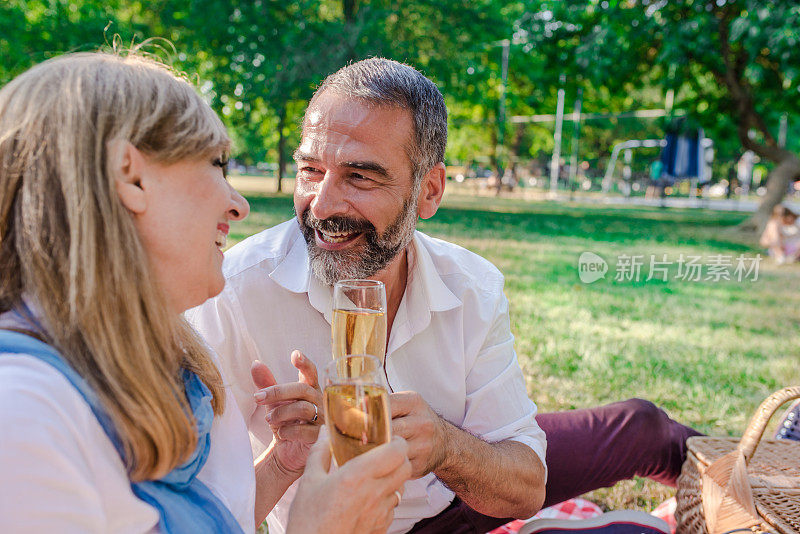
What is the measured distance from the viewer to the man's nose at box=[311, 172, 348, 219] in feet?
7.63

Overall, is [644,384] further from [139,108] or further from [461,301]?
[139,108]

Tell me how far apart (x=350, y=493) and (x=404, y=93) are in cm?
167

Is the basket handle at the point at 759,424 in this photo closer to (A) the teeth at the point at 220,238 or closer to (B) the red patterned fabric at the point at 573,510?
(B) the red patterned fabric at the point at 573,510

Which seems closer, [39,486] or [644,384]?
[39,486]

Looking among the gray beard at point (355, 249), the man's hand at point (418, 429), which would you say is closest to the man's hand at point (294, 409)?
the man's hand at point (418, 429)

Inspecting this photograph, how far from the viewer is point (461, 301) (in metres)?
2.43

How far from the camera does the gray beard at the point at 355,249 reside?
2.32m

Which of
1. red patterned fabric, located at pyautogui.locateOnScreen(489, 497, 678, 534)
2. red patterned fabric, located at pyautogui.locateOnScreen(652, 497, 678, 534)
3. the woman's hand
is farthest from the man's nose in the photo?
red patterned fabric, located at pyautogui.locateOnScreen(652, 497, 678, 534)

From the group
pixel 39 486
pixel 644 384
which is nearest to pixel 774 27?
pixel 644 384

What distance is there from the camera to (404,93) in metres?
2.39

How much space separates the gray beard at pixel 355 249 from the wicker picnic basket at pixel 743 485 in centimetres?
158

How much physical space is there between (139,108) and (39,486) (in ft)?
2.30

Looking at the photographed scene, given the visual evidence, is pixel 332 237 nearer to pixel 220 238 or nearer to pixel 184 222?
pixel 220 238

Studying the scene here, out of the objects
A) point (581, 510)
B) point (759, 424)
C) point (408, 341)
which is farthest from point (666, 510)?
point (408, 341)
